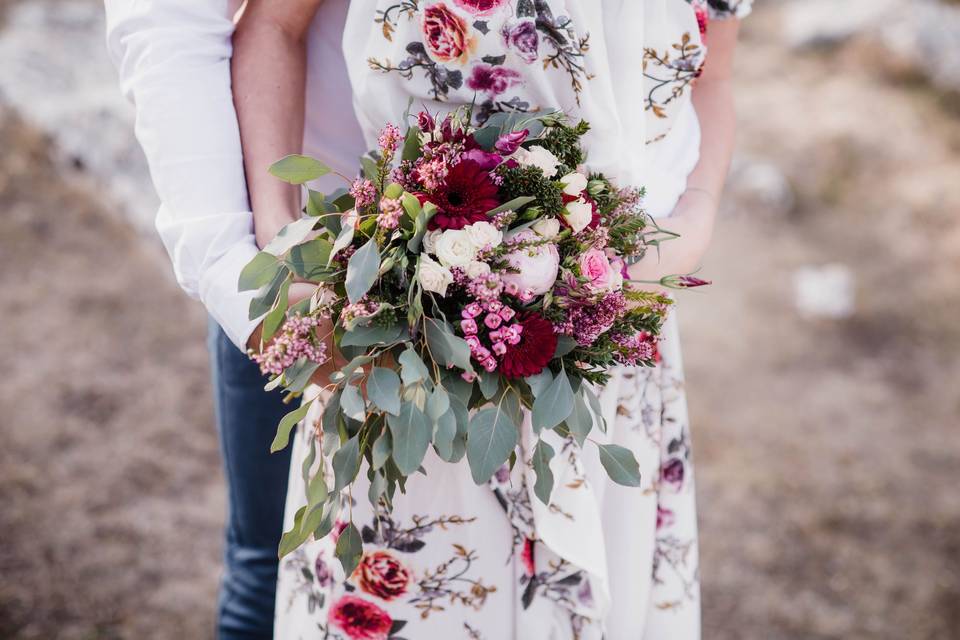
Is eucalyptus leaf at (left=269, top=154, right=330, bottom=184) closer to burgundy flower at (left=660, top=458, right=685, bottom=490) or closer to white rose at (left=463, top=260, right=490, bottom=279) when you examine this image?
white rose at (left=463, top=260, right=490, bottom=279)

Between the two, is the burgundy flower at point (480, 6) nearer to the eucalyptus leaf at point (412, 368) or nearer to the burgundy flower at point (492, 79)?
the burgundy flower at point (492, 79)

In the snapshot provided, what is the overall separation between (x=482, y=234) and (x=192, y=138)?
20.1 inches

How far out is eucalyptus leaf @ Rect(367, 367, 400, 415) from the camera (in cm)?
93

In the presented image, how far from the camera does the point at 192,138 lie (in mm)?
1205

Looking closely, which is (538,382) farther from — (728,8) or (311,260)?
(728,8)

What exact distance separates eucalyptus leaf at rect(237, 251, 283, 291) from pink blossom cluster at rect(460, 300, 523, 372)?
0.78 feet

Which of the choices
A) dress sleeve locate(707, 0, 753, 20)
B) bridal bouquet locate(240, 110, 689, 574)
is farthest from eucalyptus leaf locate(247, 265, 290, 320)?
dress sleeve locate(707, 0, 753, 20)

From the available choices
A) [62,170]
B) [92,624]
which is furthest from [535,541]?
[62,170]

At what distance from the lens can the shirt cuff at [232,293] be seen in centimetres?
118

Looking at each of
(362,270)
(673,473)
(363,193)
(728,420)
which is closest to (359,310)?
(362,270)

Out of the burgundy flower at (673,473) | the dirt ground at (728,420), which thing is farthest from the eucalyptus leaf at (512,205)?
the dirt ground at (728,420)

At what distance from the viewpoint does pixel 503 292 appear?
0.99 m

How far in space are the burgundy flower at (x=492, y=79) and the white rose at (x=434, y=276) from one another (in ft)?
1.14

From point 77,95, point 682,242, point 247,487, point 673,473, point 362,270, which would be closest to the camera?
point 362,270
